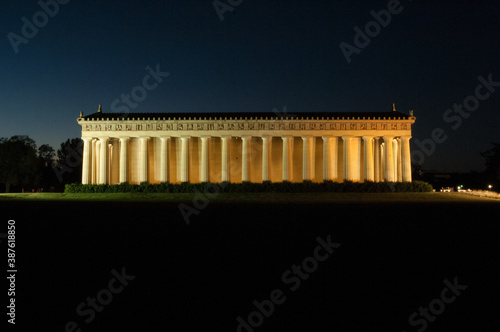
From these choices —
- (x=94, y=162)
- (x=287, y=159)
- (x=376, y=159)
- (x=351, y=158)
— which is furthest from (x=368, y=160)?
(x=94, y=162)

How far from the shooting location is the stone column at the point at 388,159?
58.7 metres

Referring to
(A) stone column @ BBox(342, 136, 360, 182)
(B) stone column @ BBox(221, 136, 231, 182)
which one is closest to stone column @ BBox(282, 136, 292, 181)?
(A) stone column @ BBox(342, 136, 360, 182)

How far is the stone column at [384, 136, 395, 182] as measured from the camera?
58.7 meters

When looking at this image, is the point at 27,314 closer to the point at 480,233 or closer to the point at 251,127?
the point at 480,233

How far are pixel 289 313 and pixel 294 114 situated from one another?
176 ft

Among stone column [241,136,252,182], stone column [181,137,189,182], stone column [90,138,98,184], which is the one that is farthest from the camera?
stone column [90,138,98,184]

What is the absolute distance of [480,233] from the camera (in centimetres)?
1612

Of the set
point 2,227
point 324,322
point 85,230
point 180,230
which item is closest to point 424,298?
point 324,322

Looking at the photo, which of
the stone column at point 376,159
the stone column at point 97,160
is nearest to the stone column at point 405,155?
the stone column at point 376,159

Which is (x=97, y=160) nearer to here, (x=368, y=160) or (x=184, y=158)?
(x=184, y=158)

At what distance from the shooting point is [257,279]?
1012 cm

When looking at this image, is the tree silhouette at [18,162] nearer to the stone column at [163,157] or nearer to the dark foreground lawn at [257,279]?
the stone column at [163,157]

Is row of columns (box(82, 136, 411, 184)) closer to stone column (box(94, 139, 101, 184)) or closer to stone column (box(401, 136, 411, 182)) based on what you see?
stone column (box(401, 136, 411, 182))

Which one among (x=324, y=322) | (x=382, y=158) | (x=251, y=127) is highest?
(x=251, y=127)
